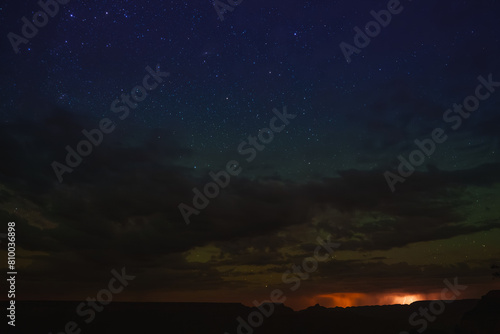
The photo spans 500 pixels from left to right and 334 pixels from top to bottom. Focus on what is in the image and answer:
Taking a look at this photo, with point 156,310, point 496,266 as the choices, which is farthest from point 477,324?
point 156,310

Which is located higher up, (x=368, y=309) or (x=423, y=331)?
(x=368, y=309)

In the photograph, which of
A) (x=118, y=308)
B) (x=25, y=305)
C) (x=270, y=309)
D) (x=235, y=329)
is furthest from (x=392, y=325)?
(x=25, y=305)

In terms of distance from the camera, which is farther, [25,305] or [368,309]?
[368,309]

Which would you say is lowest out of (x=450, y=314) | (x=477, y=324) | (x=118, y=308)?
(x=477, y=324)

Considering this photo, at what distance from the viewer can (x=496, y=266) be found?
2448cm

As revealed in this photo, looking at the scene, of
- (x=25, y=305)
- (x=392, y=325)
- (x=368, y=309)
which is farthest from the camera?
(x=368, y=309)

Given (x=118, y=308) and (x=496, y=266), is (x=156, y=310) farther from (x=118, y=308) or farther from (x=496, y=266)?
(x=496, y=266)

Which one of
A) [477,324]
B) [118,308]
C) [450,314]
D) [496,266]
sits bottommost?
[477,324]

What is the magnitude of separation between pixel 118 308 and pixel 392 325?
44.8 m

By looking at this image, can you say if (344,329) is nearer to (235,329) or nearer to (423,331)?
(235,329)

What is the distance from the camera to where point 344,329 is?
201ft

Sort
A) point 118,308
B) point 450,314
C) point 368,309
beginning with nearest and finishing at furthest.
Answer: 1. point 118,308
2. point 450,314
3. point 368,309

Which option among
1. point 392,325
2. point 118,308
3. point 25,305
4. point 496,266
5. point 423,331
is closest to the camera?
point 496,266

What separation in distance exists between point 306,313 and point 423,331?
39.5 meters
